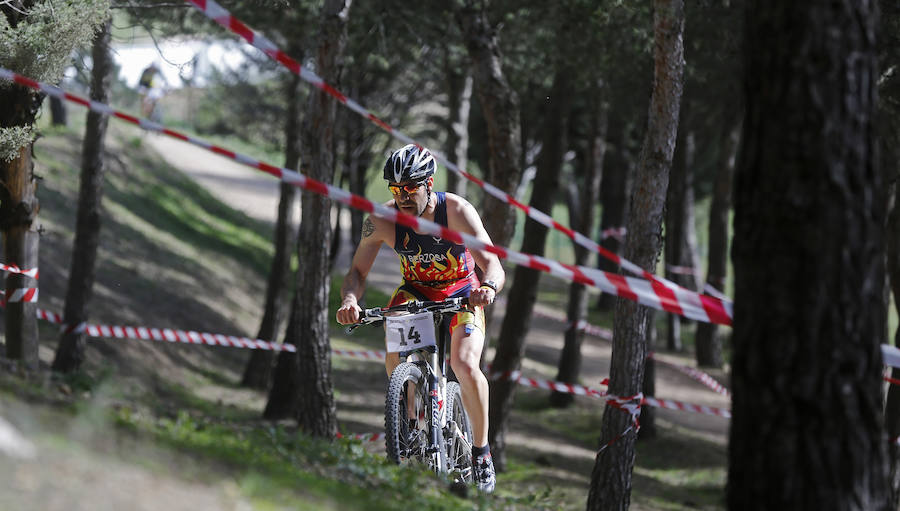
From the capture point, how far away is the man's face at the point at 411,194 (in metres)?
5.87

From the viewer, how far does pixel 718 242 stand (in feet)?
66.3

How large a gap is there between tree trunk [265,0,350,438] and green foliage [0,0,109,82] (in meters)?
2.56

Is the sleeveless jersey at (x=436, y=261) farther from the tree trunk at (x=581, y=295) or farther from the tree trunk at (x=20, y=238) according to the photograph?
the tree trunk at (x=581, y=295)

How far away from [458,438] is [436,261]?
3.63 ft

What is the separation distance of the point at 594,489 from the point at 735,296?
400cm

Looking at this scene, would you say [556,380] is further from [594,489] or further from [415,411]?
[415,411]

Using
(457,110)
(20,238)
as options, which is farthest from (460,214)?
(457,110)

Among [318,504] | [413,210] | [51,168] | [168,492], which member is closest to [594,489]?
[413,210]

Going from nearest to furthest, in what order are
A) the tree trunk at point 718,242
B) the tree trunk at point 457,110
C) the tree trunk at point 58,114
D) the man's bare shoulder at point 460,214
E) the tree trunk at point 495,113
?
the man's bare shoulder at point 460,214, the tree trunk at point 495,113, the tree trunk at point 457,110, the tree trunk at point 718,242, the tree trunk at point 58,114

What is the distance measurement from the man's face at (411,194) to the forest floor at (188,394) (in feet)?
5.63

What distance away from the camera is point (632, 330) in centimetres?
720

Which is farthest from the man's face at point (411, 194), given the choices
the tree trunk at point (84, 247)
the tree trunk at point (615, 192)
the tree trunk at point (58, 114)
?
the tree trunk at point (58, 114)

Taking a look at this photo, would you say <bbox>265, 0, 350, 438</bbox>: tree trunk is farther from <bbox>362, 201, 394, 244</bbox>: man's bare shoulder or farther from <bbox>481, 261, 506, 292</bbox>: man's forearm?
<bbox>481, 261, 506, 292</bbox>: man's forearm

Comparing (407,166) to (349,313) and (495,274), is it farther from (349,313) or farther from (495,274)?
(349,313)
